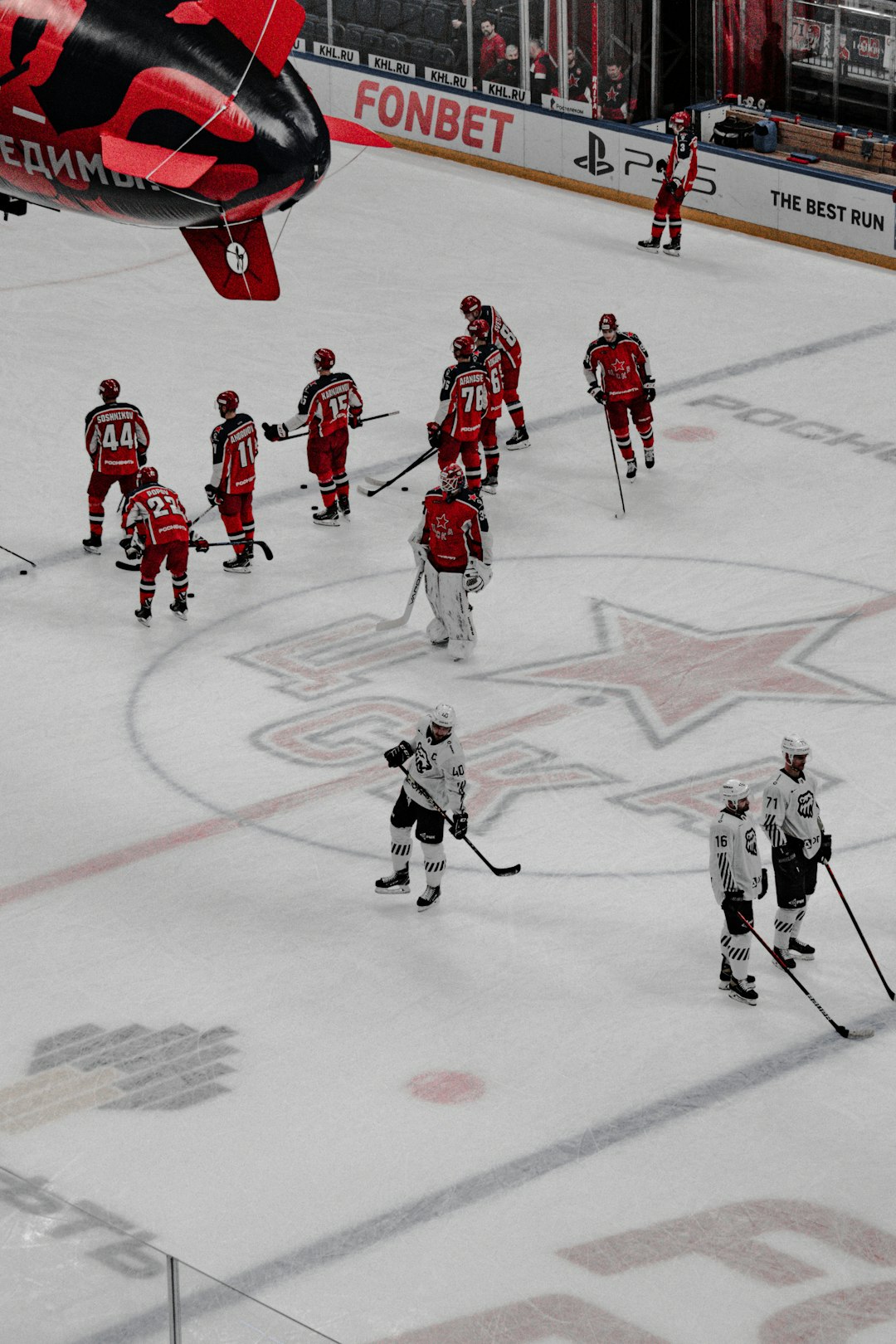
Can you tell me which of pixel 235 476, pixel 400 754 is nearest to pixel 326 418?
pixel 235 476

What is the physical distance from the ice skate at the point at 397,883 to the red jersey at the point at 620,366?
7.14 m

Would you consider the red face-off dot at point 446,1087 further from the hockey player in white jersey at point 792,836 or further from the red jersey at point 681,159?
the red jersey at point 681,159

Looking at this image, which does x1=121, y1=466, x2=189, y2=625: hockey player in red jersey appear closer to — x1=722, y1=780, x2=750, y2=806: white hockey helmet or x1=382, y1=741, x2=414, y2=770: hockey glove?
x1=382, y1=741, x2=414, y2=770: hockey glove

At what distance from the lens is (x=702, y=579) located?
18.5 m

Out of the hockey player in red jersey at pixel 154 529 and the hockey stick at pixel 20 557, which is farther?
the hockey stick at pixel 20 557

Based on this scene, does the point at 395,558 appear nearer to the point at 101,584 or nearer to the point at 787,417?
the point at 101,584

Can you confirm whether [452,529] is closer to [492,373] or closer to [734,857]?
[492,373]

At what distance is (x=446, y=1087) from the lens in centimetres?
1179

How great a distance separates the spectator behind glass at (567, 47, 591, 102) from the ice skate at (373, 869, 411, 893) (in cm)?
1661

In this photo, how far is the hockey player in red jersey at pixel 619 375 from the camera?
1966cm

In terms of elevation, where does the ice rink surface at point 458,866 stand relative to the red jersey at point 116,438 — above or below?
below

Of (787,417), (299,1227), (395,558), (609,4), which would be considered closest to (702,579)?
(395,558)

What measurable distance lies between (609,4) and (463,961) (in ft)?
57.0

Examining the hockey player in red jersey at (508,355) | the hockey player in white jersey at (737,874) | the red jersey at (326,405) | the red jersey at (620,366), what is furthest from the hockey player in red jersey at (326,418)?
the hockey player in white jersey at (737,874)
